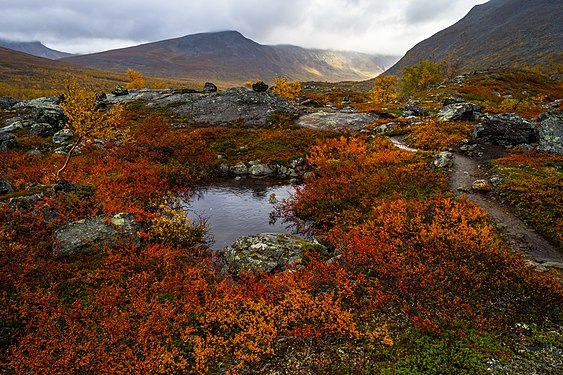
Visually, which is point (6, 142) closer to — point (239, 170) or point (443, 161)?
point (239, 170)

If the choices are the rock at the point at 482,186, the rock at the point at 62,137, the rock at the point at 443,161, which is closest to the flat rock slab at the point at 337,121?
the rock at the point at 443,161

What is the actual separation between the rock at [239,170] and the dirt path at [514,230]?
61.2 feet

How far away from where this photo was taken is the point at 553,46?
493 feet

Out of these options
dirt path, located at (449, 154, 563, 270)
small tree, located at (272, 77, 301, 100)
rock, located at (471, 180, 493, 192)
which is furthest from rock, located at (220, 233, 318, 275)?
small tree, located at (272, 77, 301, 100)

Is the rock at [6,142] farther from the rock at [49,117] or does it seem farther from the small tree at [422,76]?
the small tree at [422,76]

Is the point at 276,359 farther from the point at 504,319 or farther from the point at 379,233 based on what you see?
the point at 379,233

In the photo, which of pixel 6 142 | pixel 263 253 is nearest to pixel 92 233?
pixel 263 253

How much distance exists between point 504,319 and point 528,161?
645 inches

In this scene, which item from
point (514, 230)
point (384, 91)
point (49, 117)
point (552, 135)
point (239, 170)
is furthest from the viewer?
point (384, 91)

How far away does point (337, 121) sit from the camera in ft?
140

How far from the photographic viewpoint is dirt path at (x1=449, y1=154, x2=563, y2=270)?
499 inches

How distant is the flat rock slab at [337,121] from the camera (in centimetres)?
4100

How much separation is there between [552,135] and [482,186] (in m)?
11.0

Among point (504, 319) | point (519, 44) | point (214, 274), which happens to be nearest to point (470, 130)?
point (504, 319)
